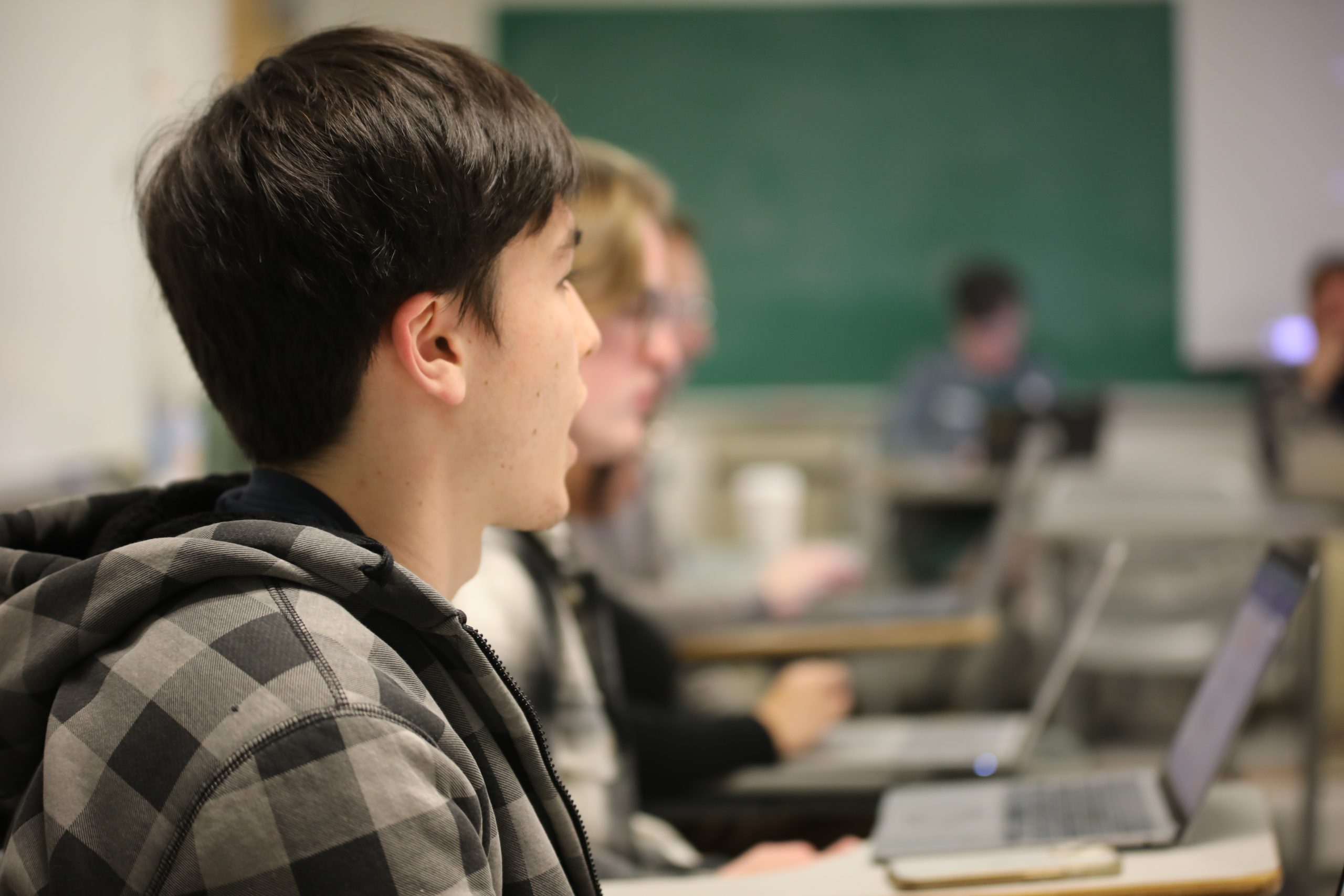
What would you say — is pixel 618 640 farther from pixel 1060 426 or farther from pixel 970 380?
pixel 970 380

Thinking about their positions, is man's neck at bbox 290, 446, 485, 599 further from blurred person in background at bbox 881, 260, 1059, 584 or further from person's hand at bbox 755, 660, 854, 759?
blurred person in background at bbox 881, 260, 1059, 584

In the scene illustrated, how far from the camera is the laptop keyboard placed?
97cm

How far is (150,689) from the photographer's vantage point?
56 cm

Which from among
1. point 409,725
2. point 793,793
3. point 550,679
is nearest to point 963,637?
point 793,793

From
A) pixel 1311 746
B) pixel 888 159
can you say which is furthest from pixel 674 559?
pixel 888 159

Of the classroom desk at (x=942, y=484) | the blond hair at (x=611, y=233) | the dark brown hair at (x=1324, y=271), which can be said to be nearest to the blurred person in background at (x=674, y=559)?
the blond hair at (x=611, y=233)

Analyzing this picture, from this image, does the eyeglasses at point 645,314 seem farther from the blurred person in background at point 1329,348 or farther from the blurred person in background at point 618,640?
the blurred person in background at point 1329,348

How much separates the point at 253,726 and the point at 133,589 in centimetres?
10

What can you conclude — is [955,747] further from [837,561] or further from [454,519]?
[454,519]

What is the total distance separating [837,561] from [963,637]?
1.39 ft

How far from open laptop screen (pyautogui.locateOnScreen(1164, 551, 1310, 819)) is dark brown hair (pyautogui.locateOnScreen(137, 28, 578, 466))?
675 mm

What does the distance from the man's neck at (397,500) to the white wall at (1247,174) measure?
3.85 m

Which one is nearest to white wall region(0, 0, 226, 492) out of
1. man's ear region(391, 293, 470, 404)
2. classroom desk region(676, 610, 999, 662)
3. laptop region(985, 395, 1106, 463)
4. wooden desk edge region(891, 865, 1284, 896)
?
classroom desk region(676, 610, 999, 662)

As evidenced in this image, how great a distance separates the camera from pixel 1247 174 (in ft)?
16.0
